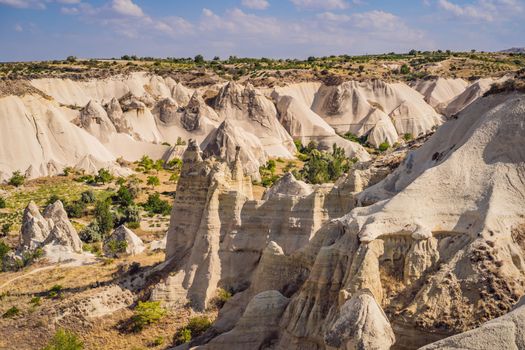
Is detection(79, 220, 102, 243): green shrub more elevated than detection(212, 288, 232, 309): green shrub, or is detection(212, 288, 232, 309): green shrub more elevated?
detection(212, 288, 232, 309): green shrub

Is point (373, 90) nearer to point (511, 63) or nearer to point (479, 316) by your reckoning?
point (511, 63)

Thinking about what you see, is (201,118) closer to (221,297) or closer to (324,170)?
(324,170)

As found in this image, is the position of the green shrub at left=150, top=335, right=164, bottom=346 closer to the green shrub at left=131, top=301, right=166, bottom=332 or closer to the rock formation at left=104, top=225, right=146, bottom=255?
the green shrub at left=131, top=301, right=166, bottom=332

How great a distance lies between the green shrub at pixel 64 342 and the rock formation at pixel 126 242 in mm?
11595

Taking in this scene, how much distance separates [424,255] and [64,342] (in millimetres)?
12544

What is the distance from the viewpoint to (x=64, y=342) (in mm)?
21531

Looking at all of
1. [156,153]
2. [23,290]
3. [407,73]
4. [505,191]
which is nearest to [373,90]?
[407,73]

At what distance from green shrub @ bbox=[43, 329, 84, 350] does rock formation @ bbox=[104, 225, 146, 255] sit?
11.6 metres

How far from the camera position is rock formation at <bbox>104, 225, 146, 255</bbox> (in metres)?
34.4

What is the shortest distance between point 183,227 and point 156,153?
40.7m

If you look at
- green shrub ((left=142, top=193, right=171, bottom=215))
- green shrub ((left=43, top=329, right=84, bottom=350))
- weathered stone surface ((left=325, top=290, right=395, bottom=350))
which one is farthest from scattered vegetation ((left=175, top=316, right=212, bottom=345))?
green shrub ((left=142, top=193, right=171, bottom=215))

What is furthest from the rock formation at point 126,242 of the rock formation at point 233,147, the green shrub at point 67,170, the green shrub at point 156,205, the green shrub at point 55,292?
the green shrub at point 67,170

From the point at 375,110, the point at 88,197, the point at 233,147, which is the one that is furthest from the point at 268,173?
the point at 375,110

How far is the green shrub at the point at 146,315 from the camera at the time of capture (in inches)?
889
